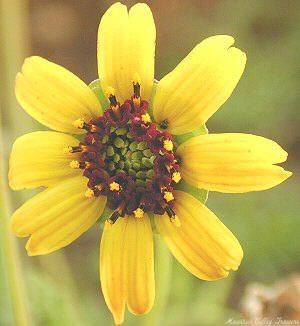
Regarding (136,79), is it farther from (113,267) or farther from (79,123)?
(113,267)

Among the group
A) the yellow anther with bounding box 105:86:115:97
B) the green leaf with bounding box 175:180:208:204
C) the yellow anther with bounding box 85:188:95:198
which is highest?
the yellow anther with bounding box 105:86:115:97

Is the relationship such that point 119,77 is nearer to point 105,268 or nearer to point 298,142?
point 105,268

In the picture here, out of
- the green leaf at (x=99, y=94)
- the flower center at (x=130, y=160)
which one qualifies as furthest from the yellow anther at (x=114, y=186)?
the green leaf at (x=99, y=94)

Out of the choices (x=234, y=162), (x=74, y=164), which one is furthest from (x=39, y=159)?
(x=234, y=162)

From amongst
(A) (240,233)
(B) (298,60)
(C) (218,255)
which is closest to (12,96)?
(A) (240,233)

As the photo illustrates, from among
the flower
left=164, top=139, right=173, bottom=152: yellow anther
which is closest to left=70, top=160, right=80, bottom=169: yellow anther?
the flower

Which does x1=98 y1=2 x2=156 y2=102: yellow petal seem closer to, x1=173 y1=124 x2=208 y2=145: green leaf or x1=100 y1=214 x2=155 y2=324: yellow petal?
x1=173 y1=124 x2=208 y2=145: green leaf

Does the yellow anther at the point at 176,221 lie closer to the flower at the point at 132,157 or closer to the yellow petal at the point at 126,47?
the flower at the point at 132,157
